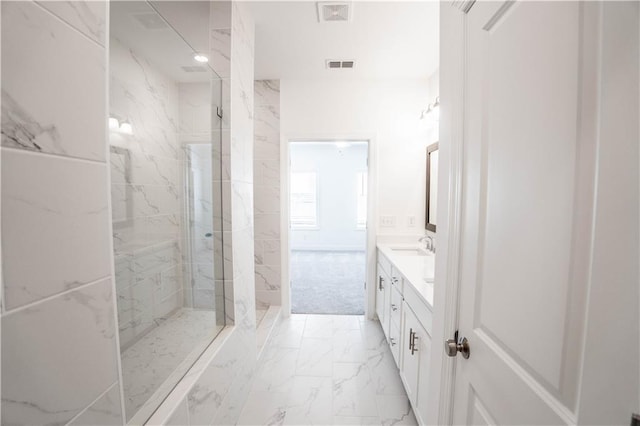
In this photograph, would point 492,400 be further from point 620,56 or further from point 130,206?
point 130,206

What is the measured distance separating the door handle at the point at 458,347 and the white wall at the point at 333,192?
5.53 metres

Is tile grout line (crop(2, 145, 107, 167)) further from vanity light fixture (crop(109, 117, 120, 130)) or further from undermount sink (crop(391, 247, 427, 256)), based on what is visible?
undermount sink (crop(391, 247, 427, 256))

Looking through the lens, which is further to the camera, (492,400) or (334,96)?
(334,96)

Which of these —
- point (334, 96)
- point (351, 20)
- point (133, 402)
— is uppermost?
point (351, 20)

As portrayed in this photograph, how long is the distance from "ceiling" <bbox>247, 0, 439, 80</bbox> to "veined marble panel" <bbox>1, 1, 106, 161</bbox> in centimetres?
148

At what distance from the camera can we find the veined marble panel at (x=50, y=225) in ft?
1.55

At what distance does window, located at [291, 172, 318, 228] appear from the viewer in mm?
6324

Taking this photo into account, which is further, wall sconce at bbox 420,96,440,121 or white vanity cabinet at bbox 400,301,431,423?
wall sconce at bbox 420,96,440,121

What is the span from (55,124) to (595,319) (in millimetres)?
1129

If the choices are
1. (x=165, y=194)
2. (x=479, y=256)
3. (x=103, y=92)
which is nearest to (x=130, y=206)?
(x=165, y=194)

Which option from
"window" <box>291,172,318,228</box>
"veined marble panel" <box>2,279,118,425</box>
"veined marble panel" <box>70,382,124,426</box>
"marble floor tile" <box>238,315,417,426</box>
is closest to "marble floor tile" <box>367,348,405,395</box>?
"marble floor tile" <box>238,315,417,426</box>

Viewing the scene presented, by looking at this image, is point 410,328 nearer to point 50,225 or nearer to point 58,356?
point 58,356

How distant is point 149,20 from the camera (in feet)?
3.79

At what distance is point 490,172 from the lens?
701 mm
